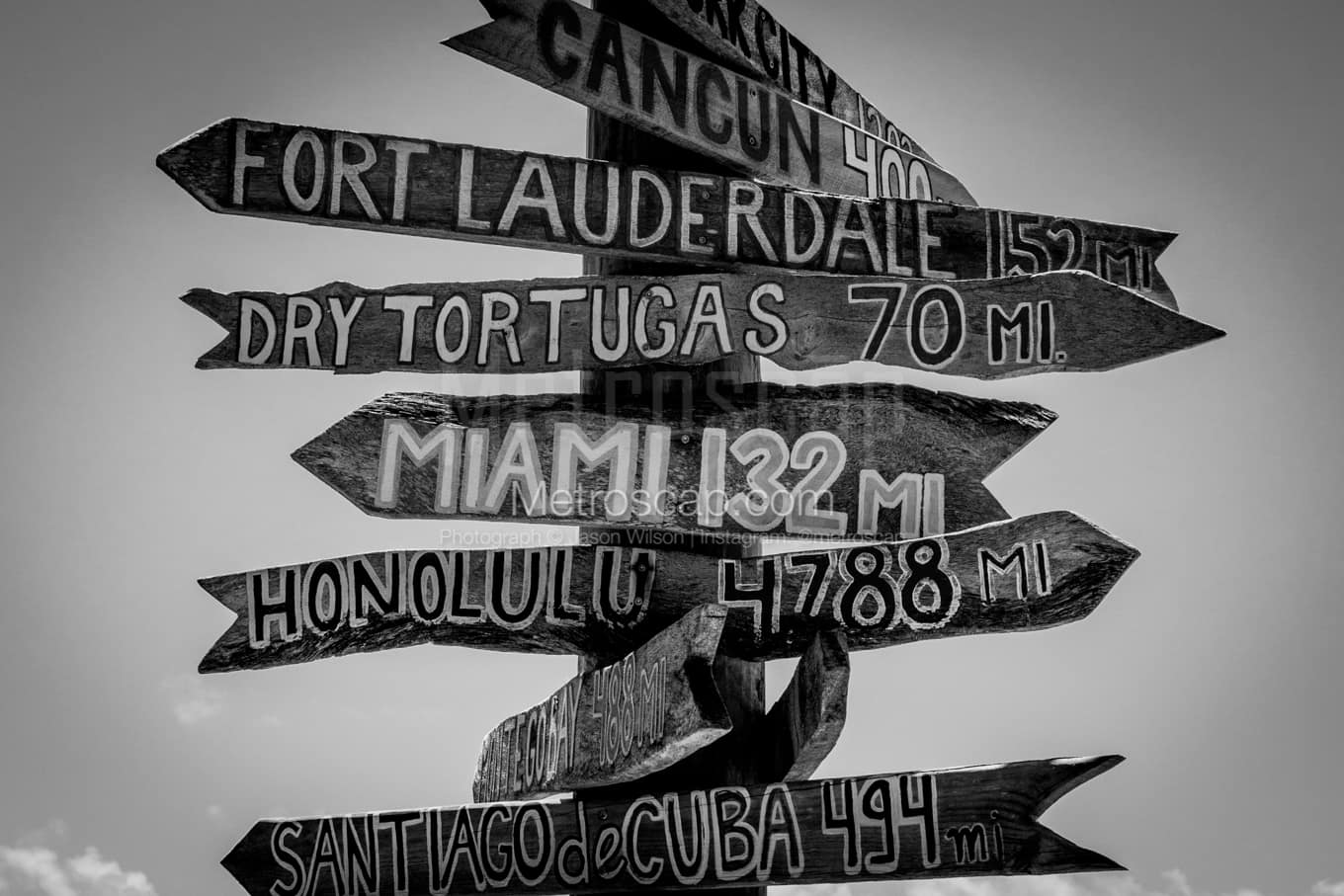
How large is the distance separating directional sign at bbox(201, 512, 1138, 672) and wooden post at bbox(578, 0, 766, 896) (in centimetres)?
21

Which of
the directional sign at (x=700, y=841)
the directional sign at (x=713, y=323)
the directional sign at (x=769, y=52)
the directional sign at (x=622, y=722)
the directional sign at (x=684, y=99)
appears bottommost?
the directional sign at (x=700, y=841)

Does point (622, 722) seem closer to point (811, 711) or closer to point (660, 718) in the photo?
point (660, 718)

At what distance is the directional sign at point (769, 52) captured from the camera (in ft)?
14.2

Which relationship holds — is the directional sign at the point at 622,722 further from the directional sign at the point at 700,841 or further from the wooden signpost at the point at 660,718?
the directional sign at the point at 700,841

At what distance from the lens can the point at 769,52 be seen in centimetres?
452

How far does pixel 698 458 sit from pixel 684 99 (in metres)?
1.09

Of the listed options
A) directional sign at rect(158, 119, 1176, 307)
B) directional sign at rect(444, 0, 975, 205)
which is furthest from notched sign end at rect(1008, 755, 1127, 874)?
directional sign at rect(444, 0, 975, 205)

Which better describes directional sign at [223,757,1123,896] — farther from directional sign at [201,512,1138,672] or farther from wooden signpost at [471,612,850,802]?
directional sign at [201,512,1138,672]

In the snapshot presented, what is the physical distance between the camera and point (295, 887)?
12.4 ft

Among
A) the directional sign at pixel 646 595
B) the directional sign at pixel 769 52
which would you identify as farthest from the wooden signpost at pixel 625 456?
the directional sign at pixel 769 52

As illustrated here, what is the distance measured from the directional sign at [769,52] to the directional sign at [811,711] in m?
1.82

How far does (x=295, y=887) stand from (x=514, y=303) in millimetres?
1601

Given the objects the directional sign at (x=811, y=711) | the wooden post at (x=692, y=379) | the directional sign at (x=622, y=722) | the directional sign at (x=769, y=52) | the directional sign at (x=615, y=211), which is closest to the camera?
the directional sign at (x=622, y=722)

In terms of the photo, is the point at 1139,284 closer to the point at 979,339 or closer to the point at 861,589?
the point at 979,339
